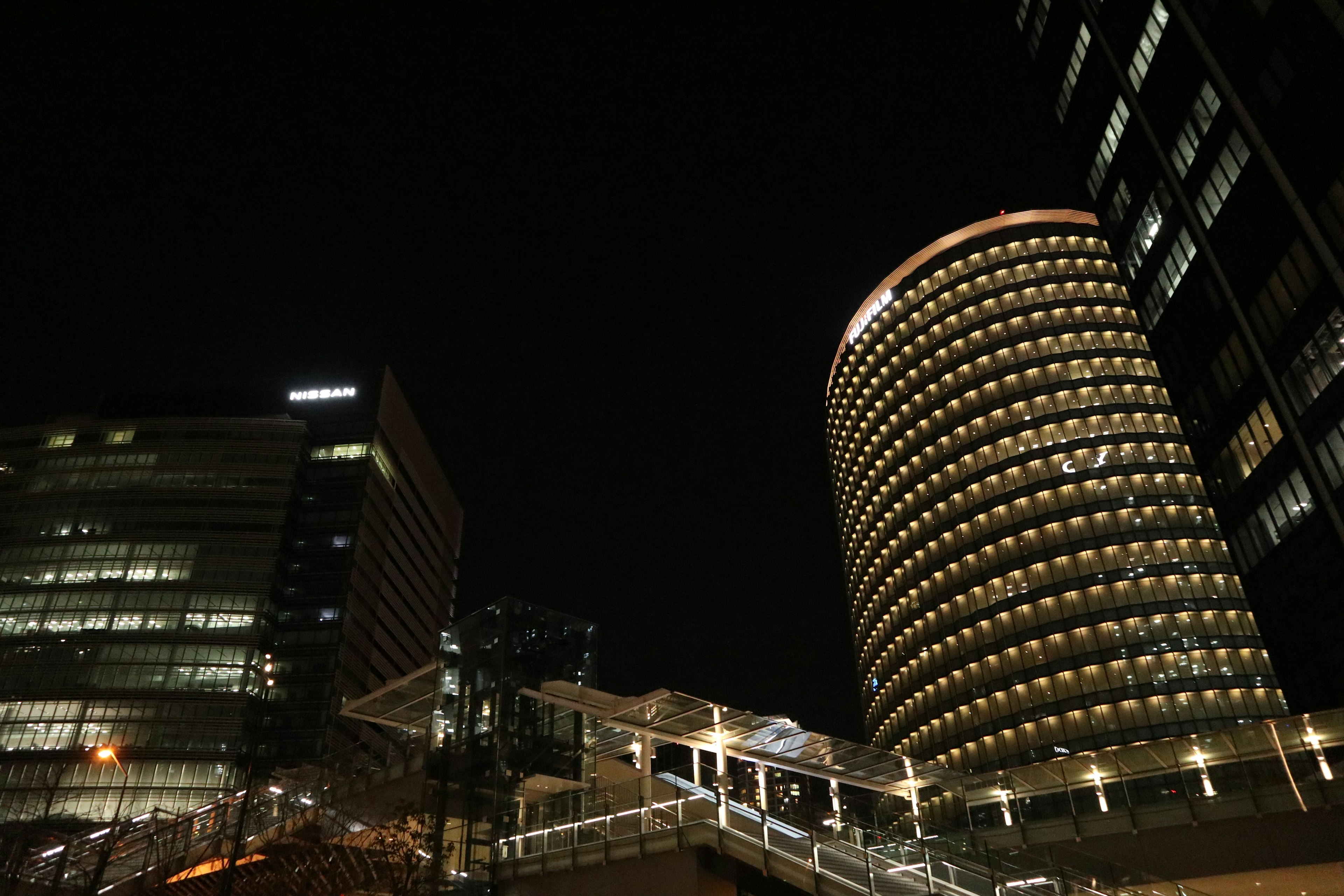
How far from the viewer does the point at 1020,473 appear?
301 feet

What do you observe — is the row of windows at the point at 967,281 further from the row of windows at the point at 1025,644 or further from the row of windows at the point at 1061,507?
the row of windows at the point at 1025,644

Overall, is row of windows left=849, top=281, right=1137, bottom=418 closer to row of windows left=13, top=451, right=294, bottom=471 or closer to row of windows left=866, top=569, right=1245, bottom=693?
row of windows left=866, top=569, right=1245, bottom=693

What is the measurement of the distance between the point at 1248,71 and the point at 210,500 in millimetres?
100217

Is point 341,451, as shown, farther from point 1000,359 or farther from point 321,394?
point 1000,359

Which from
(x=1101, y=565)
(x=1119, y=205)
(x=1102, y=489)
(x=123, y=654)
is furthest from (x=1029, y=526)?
(x=123, y=654)

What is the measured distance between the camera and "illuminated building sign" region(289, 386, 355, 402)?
119125 mm

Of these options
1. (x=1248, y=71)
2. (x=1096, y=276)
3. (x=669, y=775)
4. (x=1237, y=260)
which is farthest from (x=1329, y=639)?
(x=1096, y=276)

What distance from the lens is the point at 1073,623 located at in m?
82.9

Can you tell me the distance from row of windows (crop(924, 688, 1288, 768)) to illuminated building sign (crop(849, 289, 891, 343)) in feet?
171

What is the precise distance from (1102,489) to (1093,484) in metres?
0.89

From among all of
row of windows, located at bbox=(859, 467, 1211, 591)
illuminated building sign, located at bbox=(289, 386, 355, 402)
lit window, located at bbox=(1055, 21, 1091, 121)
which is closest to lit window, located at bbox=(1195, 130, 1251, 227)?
lit window, located at bbox=(1055, 21, 1091, 121)

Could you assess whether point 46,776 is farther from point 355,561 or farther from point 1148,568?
point 1148,568

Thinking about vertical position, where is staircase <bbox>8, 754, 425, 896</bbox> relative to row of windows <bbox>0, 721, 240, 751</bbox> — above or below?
below

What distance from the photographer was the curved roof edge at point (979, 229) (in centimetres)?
10269
